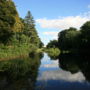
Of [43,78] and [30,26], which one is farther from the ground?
[30,26]

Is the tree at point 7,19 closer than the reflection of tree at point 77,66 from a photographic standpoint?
No

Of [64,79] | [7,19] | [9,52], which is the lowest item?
[64,79]

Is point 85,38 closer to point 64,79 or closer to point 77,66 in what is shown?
point 77,66

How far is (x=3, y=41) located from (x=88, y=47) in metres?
43.6

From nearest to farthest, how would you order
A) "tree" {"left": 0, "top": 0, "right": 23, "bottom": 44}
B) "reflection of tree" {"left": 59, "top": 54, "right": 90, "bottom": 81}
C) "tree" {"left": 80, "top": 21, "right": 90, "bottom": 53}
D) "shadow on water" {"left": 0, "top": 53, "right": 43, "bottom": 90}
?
"shadow on water" {"left": 0, "top": 53, "right": 43, "bottom": 90} < "reflection of tree" {"left": 59, "top": 54, "right": 90, "bottom": 81} < "tree" {"left": 0, "top": 0, "right": 23, "bottom": 44} < "tree" {"left": 80, "top": 21, "right": 90, "bottom": 53}

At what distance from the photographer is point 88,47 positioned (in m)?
78.9

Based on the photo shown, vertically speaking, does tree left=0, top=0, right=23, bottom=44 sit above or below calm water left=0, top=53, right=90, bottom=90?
above

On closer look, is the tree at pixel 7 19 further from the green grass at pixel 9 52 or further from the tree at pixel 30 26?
the tree at pixel 30 26

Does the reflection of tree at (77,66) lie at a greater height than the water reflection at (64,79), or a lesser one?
greater

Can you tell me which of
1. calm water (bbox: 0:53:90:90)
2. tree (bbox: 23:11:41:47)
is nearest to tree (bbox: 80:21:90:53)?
tree (bbox: 23:11:41:47)

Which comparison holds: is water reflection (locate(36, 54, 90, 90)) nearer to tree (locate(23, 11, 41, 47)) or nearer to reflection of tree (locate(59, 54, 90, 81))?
reflection of tree (locate(59, 54, 90, 81))

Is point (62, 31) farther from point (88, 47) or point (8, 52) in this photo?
point (8, 52)

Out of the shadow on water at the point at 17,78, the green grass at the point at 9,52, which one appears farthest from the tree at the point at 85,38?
the shadow on water at the point at 17,78

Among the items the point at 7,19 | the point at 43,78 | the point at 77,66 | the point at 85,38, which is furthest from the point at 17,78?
the point at 85,38
